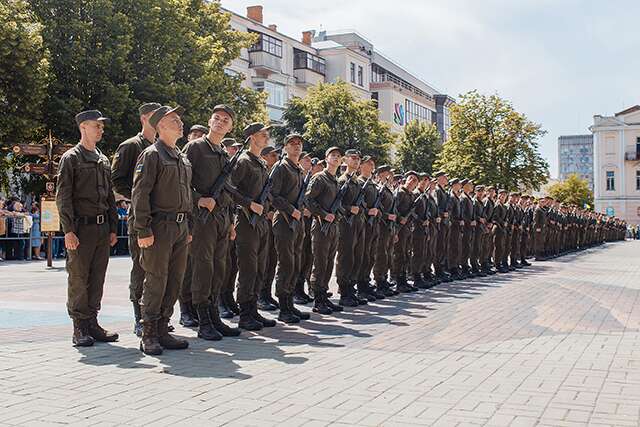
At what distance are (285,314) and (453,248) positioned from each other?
771cm

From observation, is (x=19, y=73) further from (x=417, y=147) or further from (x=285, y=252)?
(x=417, y=147)

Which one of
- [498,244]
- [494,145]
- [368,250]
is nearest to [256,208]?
[368,250]

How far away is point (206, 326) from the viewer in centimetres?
795

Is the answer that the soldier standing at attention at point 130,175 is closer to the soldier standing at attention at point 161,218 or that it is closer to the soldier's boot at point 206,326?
the soldier's boot at point 206,326

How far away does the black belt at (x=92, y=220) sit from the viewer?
7559mm

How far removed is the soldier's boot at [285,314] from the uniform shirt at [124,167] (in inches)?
99.3

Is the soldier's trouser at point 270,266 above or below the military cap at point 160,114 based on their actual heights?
below

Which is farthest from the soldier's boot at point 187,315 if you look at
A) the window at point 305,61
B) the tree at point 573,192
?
the tree at point 573,192

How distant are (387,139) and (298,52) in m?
14.1

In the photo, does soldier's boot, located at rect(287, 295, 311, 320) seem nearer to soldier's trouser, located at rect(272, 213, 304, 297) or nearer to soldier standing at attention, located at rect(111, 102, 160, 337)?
soldier's trouser, located at rect(272, 213, 304, 297)

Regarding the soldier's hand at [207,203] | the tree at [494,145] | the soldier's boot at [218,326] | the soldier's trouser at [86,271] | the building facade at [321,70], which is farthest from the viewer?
the building facade at [321,70]

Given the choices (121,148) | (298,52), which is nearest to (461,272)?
(121,148)

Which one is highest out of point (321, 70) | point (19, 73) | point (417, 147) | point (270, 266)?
point (321, 70)

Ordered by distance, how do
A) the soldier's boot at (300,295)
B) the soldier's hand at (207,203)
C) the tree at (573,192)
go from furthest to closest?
the tree at (573,192)
the soldier's boot at (300,295)
the soldier's hand at (207,203)
